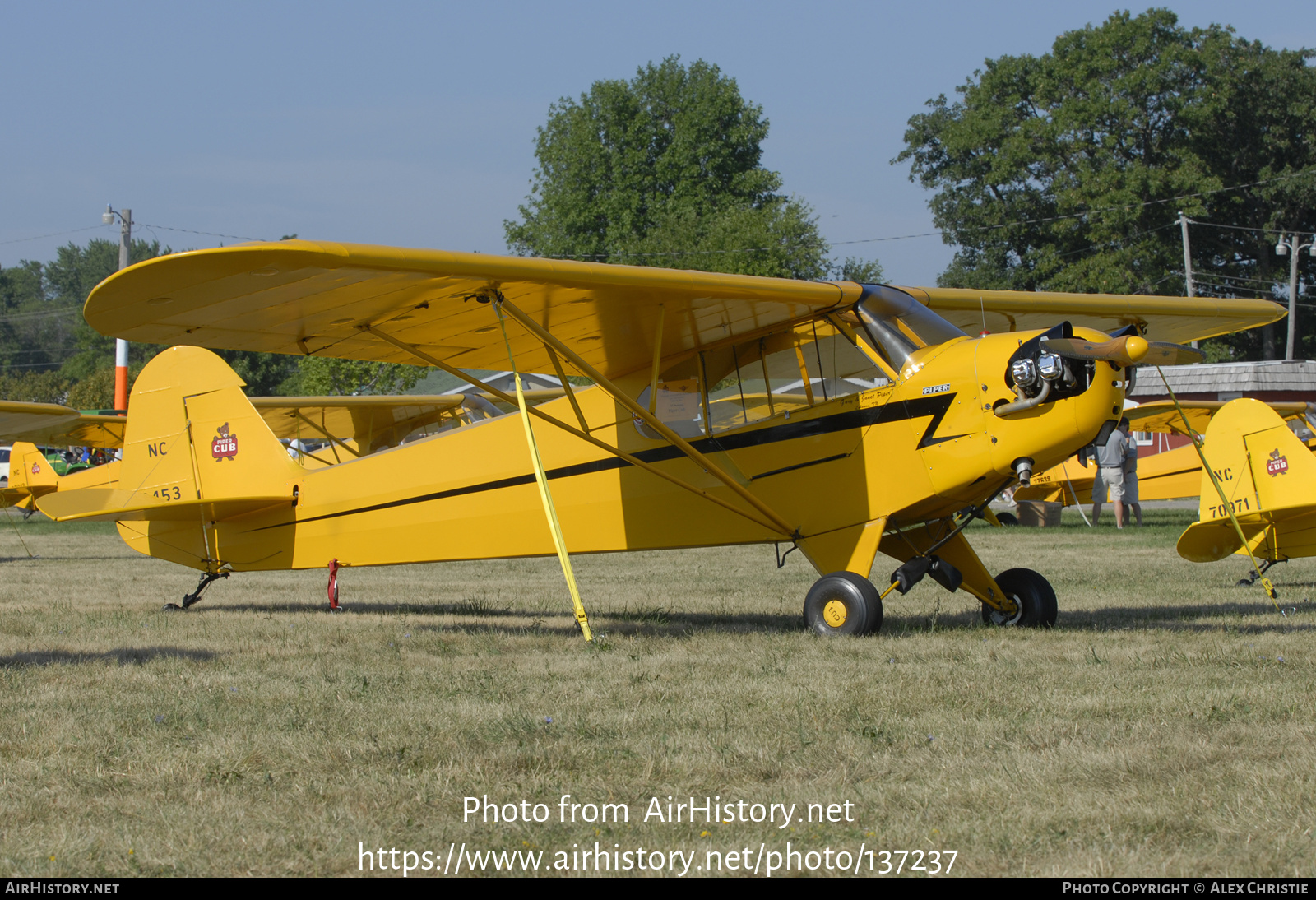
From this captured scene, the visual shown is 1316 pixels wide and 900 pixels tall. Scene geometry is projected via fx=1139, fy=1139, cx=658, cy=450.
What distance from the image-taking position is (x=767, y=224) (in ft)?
153

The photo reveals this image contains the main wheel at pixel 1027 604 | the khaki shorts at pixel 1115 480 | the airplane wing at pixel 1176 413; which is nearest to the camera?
the main wheel at pixel 1027 604

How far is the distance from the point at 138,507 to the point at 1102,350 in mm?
7545

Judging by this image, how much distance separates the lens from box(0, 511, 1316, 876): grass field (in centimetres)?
322

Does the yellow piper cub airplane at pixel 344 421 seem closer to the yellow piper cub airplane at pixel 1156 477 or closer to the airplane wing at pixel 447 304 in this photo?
the airplane wing at pixel 447 304

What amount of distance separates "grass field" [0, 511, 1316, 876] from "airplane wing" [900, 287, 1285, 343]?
2.46 meters

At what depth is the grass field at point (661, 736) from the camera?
3217mm

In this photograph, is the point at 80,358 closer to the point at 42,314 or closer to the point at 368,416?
the point at 42,314

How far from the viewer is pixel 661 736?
176 inches

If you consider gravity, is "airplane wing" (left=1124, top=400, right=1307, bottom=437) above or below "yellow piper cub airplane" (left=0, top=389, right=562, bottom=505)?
below

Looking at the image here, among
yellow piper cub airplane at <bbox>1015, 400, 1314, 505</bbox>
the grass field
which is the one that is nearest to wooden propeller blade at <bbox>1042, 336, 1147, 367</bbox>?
the grass field

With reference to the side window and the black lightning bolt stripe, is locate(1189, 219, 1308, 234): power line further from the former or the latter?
the black lightning bolt stripe

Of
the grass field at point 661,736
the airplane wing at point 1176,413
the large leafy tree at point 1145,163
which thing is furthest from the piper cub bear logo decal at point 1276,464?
the large leafy tree at point 1145,163

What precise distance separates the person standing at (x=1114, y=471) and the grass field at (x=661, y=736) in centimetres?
1061

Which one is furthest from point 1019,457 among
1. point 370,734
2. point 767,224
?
point 767,224
